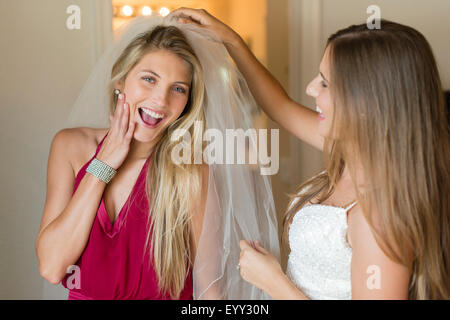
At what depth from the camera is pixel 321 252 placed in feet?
4.29

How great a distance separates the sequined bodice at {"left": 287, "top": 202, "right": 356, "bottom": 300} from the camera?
128 cm

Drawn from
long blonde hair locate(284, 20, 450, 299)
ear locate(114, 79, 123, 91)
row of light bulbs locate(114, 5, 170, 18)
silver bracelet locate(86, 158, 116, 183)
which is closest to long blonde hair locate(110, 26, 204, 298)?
ear locate(114, 79, 123, 91)

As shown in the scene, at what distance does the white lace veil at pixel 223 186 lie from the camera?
152cm

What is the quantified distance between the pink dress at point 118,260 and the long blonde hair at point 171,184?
3cm

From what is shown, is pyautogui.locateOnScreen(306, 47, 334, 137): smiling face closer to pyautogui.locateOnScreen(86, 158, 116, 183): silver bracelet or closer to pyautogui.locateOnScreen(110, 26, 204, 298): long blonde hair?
pyautogui.locateOnScreen(110, 26, 204, 298): long blonde hair

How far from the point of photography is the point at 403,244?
1109 millimetres

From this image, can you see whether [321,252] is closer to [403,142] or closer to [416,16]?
[403,142]

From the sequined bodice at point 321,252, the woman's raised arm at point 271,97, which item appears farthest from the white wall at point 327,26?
the sequined bodice at point 321,252

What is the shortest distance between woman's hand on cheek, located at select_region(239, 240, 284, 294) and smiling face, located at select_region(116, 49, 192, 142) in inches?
15.9

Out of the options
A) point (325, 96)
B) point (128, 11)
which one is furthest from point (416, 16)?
point (128, 11)

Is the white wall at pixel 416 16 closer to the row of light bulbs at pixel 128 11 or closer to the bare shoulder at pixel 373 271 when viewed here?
the bare shoulder at pixel 373 271

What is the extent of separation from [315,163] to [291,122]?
73cm

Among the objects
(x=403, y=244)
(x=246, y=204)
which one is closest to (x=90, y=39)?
(x=246, y=204)

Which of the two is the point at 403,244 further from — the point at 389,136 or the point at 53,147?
the point at 53,147
